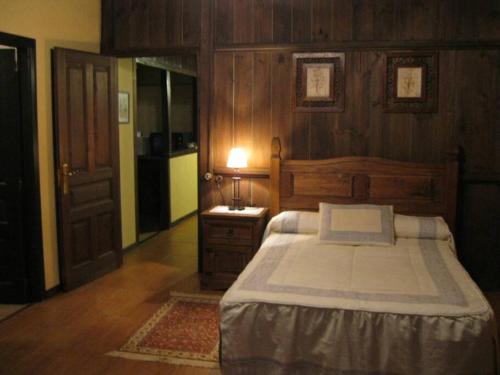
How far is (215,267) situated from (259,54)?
185 cm

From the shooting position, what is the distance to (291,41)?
15.5 ft

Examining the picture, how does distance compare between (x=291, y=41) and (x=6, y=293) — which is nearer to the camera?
(x=6, y=293)

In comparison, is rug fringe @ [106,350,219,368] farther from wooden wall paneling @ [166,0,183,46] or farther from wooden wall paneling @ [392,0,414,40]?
wooden wall paneling @ [392,0,414,40]

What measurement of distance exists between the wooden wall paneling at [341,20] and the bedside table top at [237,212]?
1561 mm

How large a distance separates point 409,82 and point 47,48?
289 cm

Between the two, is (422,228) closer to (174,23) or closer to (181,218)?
(174,23)

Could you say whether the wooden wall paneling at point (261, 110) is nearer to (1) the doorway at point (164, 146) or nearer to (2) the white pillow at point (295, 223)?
(2) the white pillow at point (295, 223)

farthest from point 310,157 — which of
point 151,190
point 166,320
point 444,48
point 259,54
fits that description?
point 151,190

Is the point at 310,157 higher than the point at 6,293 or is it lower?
higher

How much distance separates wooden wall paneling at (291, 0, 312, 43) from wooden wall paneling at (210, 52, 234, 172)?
1.93ft

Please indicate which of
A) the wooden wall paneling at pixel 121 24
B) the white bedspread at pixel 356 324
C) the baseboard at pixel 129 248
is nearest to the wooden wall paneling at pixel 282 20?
the wooden wall paneling at pixel 121 24

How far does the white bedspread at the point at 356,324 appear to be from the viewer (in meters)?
2.63

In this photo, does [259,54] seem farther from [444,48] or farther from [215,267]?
[215,267]

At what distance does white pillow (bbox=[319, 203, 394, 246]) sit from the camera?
4070mm
